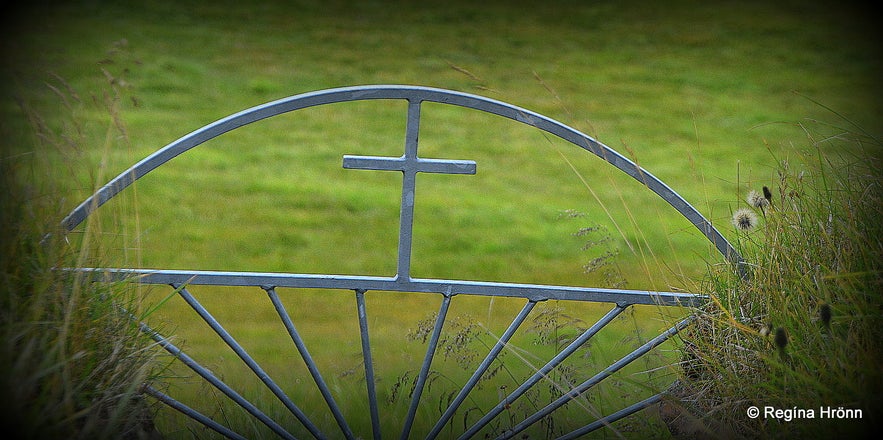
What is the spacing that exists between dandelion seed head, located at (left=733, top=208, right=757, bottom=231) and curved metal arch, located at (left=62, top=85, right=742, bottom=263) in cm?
5

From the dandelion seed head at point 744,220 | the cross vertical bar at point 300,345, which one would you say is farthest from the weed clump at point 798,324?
the cross vertical bar at point 300,345

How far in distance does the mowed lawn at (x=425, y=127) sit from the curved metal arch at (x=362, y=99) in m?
1.34

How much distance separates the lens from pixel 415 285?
65.4 inches

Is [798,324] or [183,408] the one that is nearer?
[798,324]

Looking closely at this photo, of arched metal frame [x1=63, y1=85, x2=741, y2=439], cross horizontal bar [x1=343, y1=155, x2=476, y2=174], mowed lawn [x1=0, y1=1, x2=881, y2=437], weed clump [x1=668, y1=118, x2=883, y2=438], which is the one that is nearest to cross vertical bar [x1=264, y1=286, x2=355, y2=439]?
arched metal frame [x1=63, y1=85, x2=741, y2=439]

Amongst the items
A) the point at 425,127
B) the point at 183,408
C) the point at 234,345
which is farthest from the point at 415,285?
the point at 425,127

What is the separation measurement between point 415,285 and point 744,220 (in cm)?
68

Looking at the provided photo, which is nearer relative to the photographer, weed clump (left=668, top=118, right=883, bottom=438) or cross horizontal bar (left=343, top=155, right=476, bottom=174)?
weed clump (left=668, top=118, right=883, bottom=438)

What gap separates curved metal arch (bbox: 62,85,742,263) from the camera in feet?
5.13

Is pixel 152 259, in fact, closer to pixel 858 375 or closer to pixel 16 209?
pixel 16 209

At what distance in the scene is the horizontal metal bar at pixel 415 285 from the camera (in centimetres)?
161

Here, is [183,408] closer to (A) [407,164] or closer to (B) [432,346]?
(B) [432,346]

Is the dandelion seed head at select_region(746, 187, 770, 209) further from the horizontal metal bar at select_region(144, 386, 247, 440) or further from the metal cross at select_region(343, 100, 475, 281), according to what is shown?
the horizontal metal bar at select_region(144, 386, 247, 440)

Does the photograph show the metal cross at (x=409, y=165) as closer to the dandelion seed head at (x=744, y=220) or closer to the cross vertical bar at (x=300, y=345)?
the cross vertical bar at (x=300, y=345)
